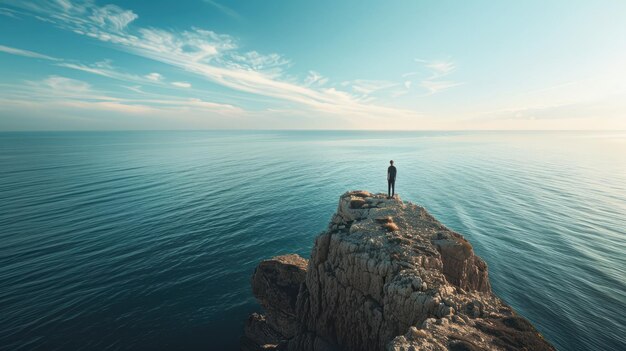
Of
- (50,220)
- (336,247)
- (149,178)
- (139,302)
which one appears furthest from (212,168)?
(336,247)

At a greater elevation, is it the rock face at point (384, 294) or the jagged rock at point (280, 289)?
the rock face at point (384, 294)

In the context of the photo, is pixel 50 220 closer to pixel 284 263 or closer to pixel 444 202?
pixel 284 263

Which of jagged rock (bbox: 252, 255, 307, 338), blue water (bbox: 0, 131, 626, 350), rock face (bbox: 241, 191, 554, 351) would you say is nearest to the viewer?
rock face (bbox: 241, 191, 554, 351)

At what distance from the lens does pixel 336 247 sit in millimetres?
20531

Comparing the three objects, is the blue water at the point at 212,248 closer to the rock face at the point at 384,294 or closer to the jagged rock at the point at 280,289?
the jagged rock at the point at 280,289

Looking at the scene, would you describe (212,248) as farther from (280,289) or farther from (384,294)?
(384,294)

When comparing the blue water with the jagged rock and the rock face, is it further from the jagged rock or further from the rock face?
the rock face

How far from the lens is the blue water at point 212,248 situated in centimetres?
2330

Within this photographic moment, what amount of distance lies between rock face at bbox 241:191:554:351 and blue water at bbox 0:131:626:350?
16.0ft

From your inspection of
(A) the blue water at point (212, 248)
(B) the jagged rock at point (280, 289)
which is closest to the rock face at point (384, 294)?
(B) the jagged rock at point (280, 289)

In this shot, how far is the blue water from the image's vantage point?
23297 mm

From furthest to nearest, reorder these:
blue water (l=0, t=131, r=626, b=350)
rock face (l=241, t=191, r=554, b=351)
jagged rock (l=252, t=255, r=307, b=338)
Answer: jagged rock (l=252, t=255, r=307, b=338) → blue water (l=0, t=131, r=626, b=350) → rock face (l=241, t=191, r=554, b=351)

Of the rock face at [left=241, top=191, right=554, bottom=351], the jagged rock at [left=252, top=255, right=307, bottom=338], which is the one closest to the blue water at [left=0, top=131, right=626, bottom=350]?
the jagged rock at [left=252, top=255, right=307, bottom=338]

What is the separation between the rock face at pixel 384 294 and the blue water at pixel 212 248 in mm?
4887
